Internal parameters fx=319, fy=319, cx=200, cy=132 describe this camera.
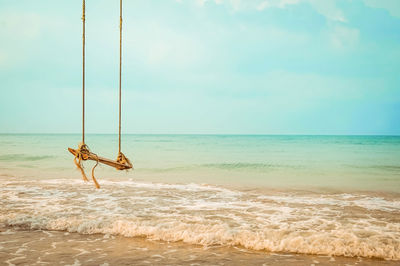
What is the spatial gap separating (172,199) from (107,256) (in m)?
3.65

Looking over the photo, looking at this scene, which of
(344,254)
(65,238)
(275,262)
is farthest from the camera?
(65,238)

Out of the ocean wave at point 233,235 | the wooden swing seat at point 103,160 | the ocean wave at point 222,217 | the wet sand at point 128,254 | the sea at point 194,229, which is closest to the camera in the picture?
the wet sand at point 128,254

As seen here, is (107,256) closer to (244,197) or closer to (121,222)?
(121,222)

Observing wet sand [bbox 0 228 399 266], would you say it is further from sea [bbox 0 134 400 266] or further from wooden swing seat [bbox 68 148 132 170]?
wooden swing seat [bbox 68 148 132 170]

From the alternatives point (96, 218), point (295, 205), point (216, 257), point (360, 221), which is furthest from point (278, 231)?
point (96, 218)

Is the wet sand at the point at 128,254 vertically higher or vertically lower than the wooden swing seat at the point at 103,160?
lower

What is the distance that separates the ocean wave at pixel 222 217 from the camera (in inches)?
177

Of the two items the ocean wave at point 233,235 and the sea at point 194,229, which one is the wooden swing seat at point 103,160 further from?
the ocean wave at point 233,235

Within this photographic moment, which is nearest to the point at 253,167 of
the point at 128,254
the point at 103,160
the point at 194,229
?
the point at 194,229

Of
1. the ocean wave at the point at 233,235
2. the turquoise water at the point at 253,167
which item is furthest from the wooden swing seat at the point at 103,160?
the turquoise water at the point at 253,167

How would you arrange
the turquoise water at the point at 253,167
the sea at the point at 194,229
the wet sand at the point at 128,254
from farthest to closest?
the turquoise water at the point at 253,167
the sea at the point at 194,229
the wet sand at the point at 128,254

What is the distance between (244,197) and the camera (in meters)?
8.07

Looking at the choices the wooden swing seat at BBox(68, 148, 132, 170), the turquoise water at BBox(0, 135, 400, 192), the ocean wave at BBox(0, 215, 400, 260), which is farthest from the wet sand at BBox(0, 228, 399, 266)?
the turquoise water at BBox(0, 135, 400, 192)

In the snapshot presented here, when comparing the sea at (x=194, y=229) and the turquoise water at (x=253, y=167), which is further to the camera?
the turquoise water at (x=253, y=167)
